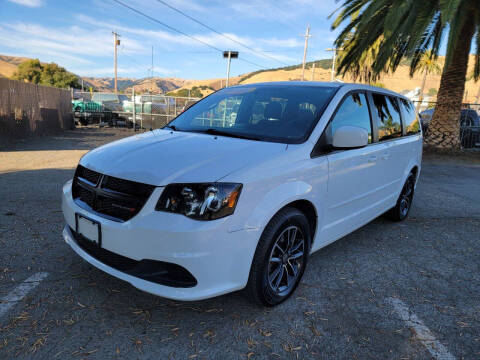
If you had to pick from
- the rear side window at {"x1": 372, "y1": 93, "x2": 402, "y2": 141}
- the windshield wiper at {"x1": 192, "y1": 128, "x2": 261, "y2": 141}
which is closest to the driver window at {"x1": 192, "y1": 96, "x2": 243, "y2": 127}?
the windshield wiper at {"x1": 192, "y1": 128, "x2": 261, "y2": 141}

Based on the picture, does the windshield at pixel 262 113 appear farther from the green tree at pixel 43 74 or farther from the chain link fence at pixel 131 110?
the green tree at pixel 43 74

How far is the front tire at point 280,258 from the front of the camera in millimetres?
2424

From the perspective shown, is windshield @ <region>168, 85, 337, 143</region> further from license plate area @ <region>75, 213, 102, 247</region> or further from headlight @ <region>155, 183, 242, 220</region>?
license plate area @ <region>75, 213, 102, 247</region>

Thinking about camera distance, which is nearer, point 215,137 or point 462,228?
point 215,137

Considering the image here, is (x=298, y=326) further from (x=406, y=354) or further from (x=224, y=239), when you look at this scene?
(x=224, y=239)

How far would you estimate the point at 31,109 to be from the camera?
12367 mm

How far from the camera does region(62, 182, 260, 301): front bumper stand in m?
2.10

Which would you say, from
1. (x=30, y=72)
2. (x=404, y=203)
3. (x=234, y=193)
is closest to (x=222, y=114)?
(x=234, y=193)

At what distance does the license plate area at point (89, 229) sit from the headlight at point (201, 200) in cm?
52

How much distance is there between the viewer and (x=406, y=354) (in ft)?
7.49

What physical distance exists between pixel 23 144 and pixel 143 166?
34.9 feet

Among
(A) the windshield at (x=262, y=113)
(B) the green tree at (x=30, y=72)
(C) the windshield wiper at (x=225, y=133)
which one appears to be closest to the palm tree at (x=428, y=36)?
(A) the windshield at (x=262, y=113)

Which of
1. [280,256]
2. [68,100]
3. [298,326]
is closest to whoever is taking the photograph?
[298,326]

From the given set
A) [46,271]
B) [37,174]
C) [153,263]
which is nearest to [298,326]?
[153,263]
